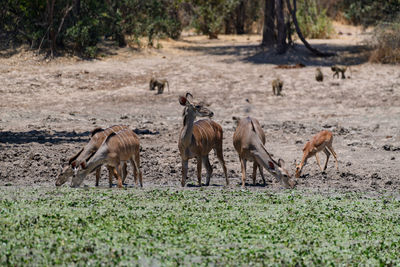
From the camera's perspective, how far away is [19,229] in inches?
304

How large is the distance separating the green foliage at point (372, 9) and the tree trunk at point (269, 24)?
3.19 meters

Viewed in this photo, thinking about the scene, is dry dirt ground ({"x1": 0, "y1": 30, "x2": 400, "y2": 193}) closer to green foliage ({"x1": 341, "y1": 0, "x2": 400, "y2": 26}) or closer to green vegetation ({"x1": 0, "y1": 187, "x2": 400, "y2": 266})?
green foliage ({"x1": 341, "y1": 0, "x2": 400, "y2": 26})

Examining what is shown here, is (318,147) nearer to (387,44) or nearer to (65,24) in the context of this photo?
(387,44)

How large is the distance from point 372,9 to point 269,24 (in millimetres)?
4130

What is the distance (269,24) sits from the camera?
29.5 m

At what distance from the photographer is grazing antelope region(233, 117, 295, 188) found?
11531mm

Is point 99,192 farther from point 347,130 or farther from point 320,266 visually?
point 347,130

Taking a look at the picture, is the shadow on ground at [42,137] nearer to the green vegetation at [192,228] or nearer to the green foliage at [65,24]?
the green vegetation at [192,228]

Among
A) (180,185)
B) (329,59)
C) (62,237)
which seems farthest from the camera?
(329,59)

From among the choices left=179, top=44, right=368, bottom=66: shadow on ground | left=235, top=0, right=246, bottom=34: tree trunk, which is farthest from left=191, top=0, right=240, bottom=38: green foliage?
left=179, top=44, right=368, bottom=66: shadow on ground

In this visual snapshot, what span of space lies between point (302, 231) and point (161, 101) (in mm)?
13086

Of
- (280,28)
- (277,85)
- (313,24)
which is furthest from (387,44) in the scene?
(313,24)

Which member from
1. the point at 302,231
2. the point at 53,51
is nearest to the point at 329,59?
the point at 53,51

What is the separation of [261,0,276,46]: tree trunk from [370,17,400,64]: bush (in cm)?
489
